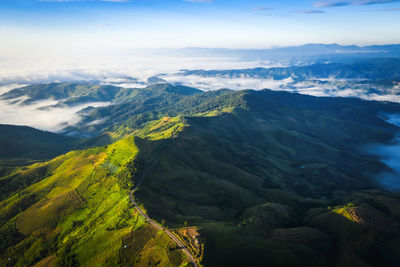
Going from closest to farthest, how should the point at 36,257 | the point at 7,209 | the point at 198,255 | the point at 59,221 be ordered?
the point at 198,255, the point at 36,257, the point at 59,221, the point at 7,209

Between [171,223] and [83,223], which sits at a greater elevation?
[171,223]

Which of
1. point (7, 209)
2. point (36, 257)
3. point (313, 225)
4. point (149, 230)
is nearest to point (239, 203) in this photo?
point (313, 225)

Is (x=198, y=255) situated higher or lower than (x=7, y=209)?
higher

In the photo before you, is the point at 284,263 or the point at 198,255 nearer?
the point at 198,255

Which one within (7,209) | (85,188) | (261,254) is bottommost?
(7,209)

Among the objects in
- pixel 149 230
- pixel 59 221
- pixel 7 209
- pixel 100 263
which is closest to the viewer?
pixel 100 263

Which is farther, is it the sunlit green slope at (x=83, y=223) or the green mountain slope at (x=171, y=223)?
the green mountain slope at (x=171, y=223)

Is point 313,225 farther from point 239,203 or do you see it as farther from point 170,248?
point 170,248

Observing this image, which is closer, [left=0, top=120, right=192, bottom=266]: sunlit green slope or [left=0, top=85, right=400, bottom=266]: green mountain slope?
[left=0, top=120, right=192, bottom=266]: sunlit green slope

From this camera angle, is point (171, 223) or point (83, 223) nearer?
point (171, 223)
